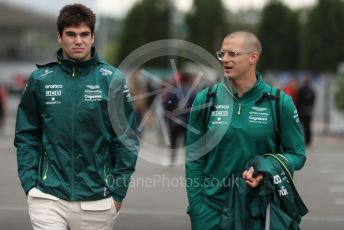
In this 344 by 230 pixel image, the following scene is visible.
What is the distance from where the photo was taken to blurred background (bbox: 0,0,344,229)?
948 cm

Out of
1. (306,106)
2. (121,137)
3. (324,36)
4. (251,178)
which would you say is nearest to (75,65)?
(121,137)

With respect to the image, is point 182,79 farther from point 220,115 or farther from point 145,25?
point 145,25

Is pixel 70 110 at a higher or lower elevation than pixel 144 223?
higher

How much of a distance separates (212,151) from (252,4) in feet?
272

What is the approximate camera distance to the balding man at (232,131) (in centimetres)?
400

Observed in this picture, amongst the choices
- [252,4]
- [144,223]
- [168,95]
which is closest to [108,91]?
[144,223]

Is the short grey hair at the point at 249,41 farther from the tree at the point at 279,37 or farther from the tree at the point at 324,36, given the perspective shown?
the tree at the point at 279,37

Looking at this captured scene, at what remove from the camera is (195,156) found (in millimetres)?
4164

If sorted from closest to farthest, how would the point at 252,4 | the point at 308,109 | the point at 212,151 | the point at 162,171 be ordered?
the point at 212,151, the point at 162,171, the point at 308,109, the point at 252,4

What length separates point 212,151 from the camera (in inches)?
161

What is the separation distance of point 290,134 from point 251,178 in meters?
0.40

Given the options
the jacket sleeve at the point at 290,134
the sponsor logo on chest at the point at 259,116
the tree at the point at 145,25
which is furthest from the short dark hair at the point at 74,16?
the tree at the point at 145,25

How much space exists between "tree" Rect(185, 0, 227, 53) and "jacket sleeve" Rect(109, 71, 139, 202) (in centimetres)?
5535

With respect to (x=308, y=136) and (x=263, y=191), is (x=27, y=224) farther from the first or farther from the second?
(x=308, y=136)
